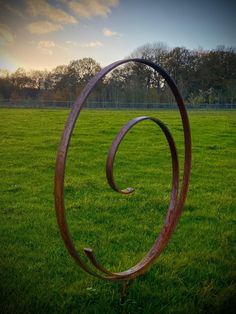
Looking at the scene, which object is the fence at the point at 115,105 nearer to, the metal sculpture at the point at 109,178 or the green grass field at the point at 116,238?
the green grass field at the point at 116,238

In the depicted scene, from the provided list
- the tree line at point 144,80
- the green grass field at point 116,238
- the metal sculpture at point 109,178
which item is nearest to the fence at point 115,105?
the tree line at point 144,80

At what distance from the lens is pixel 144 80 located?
162 ft

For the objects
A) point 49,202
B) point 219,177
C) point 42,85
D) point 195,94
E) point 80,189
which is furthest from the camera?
point 42,85

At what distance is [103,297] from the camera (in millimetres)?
3066

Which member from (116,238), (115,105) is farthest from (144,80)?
(116,238)

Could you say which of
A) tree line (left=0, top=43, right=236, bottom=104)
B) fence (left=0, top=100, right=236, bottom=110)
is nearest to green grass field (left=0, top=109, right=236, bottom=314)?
fence (left=0, top=100, right=236, bottom=110)

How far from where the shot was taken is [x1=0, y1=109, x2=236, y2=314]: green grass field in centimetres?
305

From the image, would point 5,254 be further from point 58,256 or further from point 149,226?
point 149,226

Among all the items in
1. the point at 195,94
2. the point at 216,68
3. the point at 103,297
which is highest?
the point at 216,68

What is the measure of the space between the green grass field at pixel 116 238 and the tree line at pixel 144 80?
39.9m

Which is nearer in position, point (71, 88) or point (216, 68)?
point (71, 88)

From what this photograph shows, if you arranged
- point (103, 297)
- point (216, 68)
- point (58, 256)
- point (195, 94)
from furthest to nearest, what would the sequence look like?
point (216, 68) → point (195, 94) → point (58, 256) → point (103, 297)

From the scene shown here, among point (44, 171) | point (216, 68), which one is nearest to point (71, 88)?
point (216, 68)

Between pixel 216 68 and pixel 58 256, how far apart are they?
62976 mm
